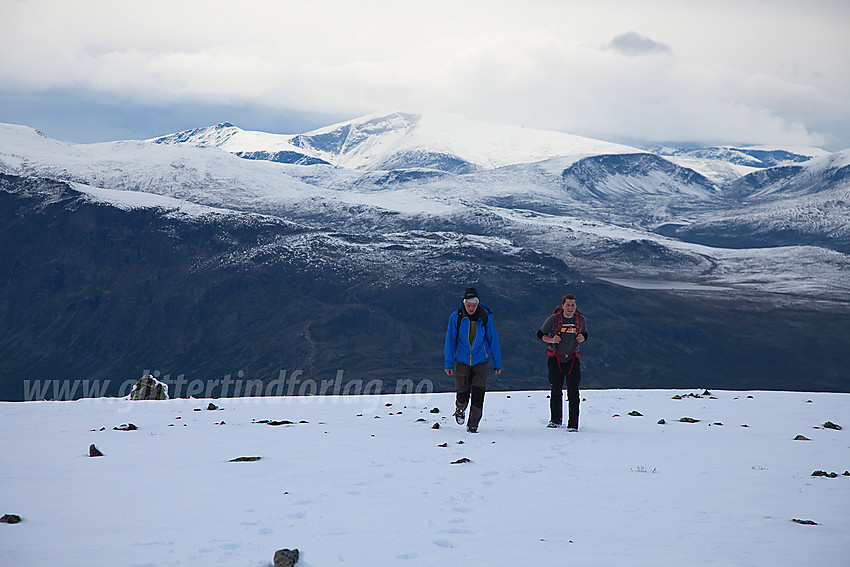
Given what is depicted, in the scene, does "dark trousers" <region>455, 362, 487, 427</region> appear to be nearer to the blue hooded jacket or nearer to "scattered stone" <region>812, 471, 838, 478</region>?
the blue hooded jacket

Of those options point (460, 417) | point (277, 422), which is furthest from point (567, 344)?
point (277, 422)

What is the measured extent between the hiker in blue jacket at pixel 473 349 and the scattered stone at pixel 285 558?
26.9 ft

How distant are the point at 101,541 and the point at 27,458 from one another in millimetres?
5227

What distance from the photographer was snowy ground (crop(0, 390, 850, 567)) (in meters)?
8.16

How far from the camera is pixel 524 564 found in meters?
7.84

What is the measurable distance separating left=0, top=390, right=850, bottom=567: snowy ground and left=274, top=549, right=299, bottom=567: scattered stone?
14cm

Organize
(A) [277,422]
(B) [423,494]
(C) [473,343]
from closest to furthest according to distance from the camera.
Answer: (B) [423,494]
(C) [473,343]
(A) [277,422]

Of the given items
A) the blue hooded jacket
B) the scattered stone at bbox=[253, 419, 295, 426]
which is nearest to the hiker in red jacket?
the blue hooded jacket

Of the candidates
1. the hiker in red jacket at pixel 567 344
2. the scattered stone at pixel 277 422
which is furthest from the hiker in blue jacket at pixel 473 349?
the scattered stone at pixel 277 422

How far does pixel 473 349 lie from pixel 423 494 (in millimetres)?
5779

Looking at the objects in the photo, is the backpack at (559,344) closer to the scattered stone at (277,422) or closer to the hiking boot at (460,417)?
the hiking boot at (460,417)

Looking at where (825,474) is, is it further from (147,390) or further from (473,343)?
(147,390)

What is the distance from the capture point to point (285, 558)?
25.5 feet

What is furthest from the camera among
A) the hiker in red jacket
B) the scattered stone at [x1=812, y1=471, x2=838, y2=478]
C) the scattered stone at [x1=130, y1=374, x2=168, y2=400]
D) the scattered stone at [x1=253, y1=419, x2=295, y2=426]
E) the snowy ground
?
the scattered stone at [x1=130, y1=374, x2=168, y2=400]
